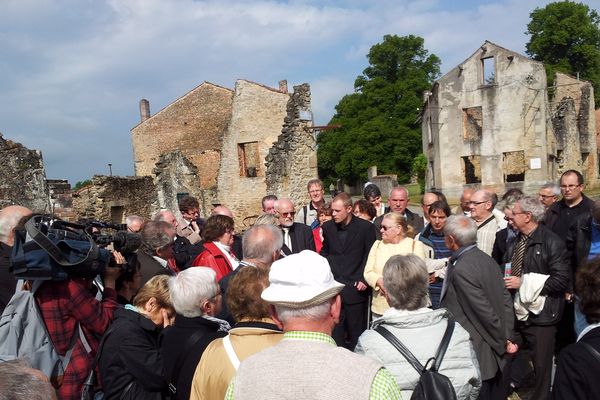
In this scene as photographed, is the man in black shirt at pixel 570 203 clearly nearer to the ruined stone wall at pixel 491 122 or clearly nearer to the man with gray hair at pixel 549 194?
the man with gray hair at pixel 549 194

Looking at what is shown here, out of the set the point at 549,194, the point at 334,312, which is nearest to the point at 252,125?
the point at 549,194

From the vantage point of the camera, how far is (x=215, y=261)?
191 inches

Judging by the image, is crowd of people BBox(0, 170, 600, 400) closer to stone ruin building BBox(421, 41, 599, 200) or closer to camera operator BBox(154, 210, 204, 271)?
camera operator BBox(154, 210, 204, 271)

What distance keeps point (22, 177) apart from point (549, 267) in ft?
29.6

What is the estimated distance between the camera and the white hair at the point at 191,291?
2.99 meters

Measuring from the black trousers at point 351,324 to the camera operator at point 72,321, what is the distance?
3.17m

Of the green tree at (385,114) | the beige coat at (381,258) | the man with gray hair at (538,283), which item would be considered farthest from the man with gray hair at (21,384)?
the green tree at (385,114)

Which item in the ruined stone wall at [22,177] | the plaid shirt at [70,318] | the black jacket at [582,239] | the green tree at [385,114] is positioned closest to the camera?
the plaid shirt at [70,318]

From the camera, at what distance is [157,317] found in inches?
130

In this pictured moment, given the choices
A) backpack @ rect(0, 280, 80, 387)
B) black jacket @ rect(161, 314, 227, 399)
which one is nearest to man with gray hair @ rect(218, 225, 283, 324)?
black jacket @ rect(161, 314, 227, 399)

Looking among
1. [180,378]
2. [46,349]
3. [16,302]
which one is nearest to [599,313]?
[180,378]

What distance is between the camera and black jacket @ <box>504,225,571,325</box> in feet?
15.1

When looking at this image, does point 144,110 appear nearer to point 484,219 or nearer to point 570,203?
point 484,219

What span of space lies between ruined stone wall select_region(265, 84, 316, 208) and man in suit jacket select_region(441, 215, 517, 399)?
12326mm
